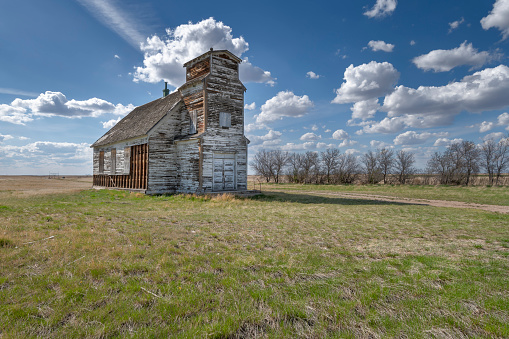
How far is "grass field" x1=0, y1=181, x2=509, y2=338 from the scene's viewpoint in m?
3.04

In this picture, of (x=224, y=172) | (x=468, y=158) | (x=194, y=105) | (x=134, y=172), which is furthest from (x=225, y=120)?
(x=468, y=158)

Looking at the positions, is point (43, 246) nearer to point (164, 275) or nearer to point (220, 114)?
point (164, 275)

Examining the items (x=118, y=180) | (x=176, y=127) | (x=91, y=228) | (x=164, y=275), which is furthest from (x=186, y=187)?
(x=164, y=275)

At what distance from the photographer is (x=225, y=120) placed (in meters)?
19.8

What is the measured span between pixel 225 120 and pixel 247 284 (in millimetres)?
16736

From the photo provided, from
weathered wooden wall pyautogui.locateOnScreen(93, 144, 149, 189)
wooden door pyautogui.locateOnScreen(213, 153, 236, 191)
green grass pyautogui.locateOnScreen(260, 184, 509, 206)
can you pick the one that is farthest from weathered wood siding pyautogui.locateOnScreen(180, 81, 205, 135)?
green grass pyautogui.locateOnScreen(260, 184, 509, 206)

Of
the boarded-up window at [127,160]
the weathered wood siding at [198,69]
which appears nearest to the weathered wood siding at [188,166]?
the boarded-up window at [127,160]

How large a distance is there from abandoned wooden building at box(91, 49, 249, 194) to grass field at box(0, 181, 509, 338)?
11.5 metres

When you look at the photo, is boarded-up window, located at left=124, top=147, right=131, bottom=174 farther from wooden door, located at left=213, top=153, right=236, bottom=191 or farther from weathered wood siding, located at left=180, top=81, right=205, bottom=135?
wooden door, located at left=213, top=153, right=236, bottom=191

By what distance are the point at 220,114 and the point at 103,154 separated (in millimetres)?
14624

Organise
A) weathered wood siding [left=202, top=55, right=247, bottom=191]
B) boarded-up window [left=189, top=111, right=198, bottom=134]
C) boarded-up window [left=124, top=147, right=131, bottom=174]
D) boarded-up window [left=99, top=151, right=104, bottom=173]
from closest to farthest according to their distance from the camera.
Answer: weathered wood siding [left=202, top=55, right=247, bottom=191] → boarded-up window [left=189, top=111, right=198, bottom=134] → boarded-up window [left=124, top=147, right=131, bottom=174] → boarded-up window [left=99, top=151, right=104, bottom=173]

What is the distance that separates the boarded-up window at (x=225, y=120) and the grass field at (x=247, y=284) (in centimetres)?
1290

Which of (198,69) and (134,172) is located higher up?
(198,69)

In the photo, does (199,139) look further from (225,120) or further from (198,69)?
(198,69)
